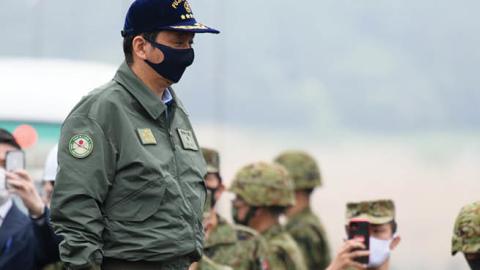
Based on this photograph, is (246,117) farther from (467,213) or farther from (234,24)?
(467,213)

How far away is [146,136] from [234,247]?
3074 millimetres

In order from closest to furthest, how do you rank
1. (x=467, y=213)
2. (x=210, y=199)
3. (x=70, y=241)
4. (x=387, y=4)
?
1. (x=70, y=241)
2. (x=467, y=213)
3. (x=210, y=199)
4. (x=387, y=4)

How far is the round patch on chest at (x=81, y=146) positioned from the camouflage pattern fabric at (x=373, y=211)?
1.95 m

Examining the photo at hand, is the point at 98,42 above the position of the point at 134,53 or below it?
below

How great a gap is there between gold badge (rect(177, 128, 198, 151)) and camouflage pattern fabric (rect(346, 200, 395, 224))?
1550 millimetres

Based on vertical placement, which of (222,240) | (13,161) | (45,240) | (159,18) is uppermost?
(159,18)

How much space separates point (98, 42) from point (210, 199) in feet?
10.7

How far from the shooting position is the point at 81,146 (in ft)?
15.5

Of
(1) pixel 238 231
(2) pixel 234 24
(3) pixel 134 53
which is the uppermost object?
(3) pixel 134 53

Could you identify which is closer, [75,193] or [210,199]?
[75,193]

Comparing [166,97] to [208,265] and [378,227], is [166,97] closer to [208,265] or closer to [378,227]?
[378,227]

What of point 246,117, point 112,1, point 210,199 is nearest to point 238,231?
point 210,199

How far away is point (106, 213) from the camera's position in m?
4.77

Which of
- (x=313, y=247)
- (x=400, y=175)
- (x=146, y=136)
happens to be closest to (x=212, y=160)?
(x=313, y=247)
